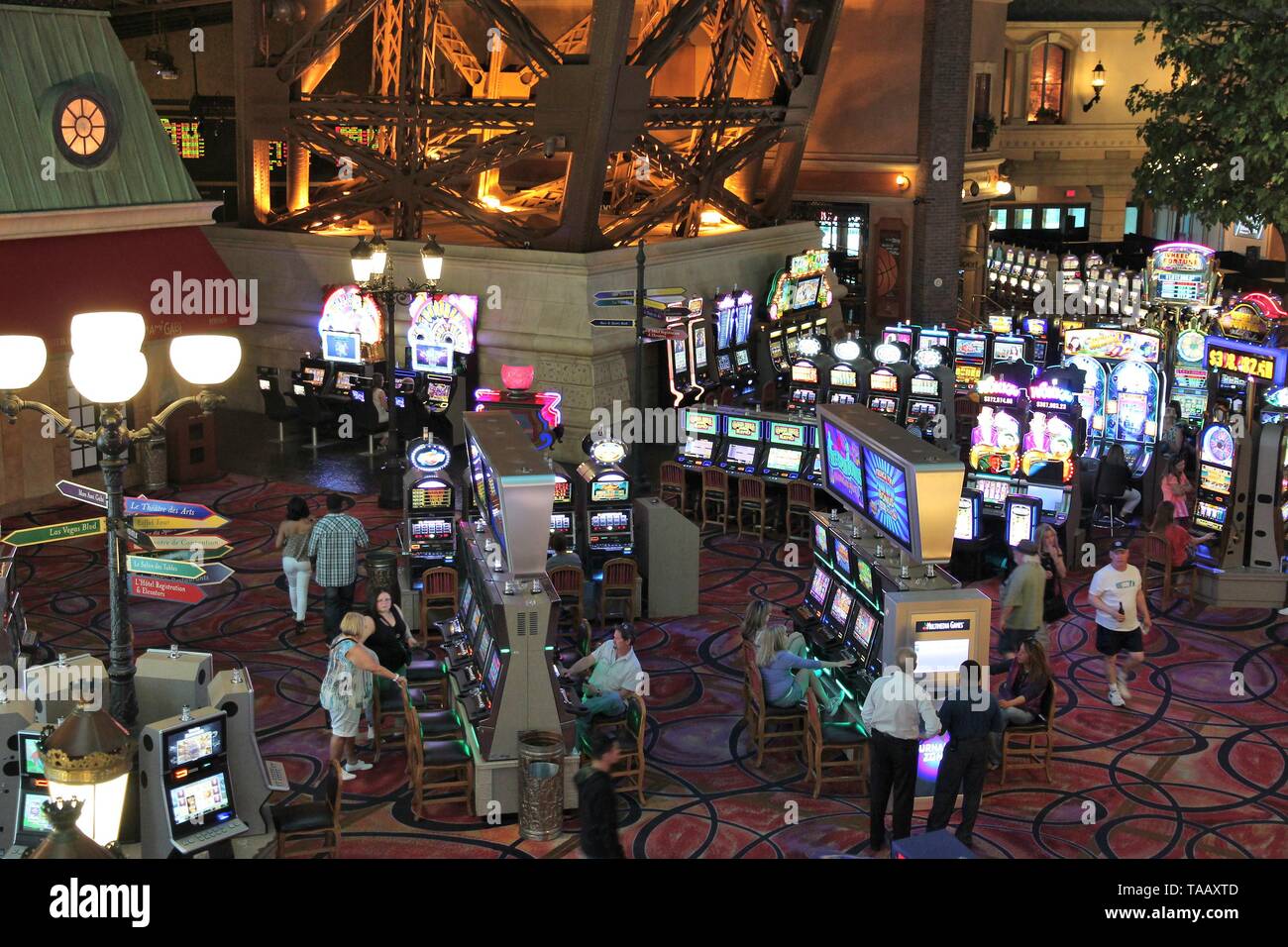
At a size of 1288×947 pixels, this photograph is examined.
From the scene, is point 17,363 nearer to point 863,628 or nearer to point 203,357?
point 203,357

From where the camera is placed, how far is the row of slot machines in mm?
17156

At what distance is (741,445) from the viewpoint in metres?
17.6

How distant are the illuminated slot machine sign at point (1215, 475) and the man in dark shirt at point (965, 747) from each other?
6.69m

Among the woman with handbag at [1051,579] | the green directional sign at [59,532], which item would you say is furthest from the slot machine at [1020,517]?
the green directional sign at [59,532]

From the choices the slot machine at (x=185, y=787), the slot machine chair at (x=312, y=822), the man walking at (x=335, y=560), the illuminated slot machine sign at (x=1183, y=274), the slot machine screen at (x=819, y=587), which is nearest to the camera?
the slot machine at (x=185, y=787)

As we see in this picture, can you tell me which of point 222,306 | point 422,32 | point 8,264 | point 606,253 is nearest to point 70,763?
point 8,264

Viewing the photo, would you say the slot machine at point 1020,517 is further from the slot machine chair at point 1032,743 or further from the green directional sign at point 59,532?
the green directional sign at point 59,532

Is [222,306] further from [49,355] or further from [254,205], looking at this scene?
[254,205]

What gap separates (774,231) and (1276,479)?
11960 millimetres

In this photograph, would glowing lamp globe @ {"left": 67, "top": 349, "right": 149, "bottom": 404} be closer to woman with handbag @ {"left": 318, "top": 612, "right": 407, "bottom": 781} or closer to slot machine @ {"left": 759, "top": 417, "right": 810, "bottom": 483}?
woman with handbag @ {"left": 318, "top": 612, "right": 407, "bottom": 781}

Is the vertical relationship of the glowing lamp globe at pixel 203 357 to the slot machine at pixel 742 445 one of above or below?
above

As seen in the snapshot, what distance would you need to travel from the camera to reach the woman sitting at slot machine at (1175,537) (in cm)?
1455

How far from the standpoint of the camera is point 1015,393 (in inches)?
750

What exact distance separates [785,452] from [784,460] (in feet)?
0.36
